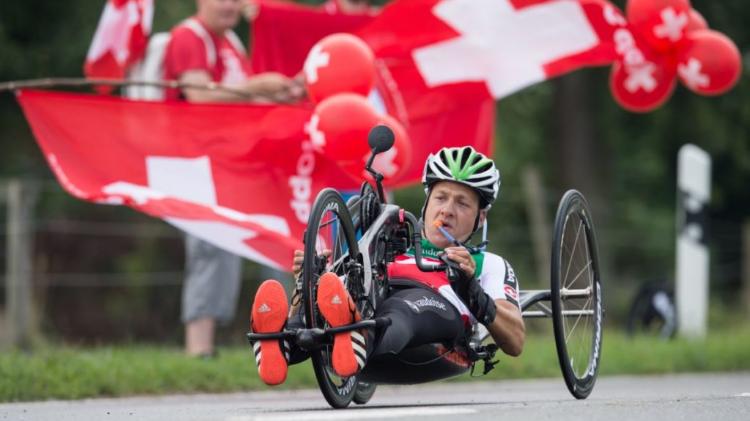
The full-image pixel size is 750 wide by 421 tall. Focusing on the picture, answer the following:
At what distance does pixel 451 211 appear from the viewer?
7.80 meters

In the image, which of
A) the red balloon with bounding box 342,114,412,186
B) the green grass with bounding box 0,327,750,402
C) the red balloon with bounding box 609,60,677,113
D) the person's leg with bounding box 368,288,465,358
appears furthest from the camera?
the red balloon with bounding box 609,60,677,113

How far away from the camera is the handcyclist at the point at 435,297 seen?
22.3 ft

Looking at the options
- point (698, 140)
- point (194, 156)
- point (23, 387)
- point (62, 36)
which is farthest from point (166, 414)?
point (698, 140)

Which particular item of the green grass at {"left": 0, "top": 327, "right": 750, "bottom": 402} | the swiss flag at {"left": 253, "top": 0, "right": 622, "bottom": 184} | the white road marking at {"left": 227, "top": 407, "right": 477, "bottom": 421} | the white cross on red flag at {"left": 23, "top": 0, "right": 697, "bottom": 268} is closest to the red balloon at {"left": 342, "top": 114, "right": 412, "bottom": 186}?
the white cross on red flag at {"left": 23, "top": 0, "right": 697, "bottom": 268}

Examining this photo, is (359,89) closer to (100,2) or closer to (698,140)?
(100,2)

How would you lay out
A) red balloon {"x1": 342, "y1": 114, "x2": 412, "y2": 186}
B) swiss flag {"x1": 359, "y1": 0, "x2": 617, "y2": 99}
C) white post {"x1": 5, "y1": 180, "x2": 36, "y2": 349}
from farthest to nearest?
white post {"x1": 5, "y1": 180, "x2": 36, "y2": 349}, swiss flag {"x1": 359, "y1": 0, "x2": 617, "y2": 99}, red balloon {"x1": 342, "y1": 114, "x2": 412, "y2": 186}

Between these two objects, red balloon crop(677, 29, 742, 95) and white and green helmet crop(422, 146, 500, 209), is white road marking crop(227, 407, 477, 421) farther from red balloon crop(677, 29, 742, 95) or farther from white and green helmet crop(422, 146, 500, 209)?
red balloon crop(677, 29, 742, 95)

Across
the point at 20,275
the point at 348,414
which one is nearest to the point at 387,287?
the point at 348,414

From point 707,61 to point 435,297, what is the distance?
4655mm

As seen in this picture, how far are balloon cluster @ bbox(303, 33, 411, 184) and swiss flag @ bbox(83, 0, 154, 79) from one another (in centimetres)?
130

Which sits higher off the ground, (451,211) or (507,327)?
(451,211)

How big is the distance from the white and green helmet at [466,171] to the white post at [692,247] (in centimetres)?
746

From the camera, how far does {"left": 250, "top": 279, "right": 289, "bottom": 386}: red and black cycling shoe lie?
6797mm

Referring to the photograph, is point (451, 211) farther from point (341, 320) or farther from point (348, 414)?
point (348, 414)
